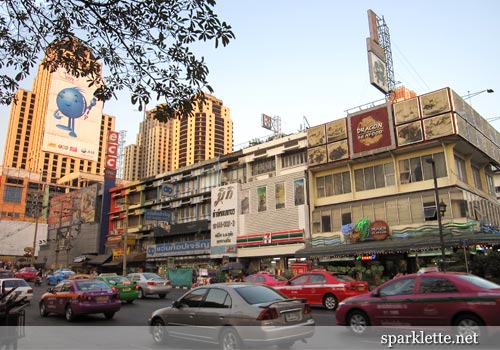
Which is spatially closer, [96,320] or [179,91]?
[179,91]

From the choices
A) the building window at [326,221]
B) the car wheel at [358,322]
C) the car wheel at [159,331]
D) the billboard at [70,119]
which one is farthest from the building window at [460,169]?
the billboard at [70,119]

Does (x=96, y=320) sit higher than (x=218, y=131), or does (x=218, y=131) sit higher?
(x=218, y=131)

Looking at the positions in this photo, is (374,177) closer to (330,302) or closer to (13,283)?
(330,302)

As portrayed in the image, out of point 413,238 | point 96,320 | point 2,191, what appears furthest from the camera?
point 2,191

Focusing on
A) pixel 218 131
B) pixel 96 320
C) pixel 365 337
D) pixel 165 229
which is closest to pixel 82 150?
pixel 218 131

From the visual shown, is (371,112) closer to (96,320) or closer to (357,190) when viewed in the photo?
(357,190)

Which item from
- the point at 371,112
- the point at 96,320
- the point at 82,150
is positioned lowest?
the point at 96,320

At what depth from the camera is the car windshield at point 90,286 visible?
13960 mm

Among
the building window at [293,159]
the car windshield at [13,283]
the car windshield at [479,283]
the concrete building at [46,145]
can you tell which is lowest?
the car windshield at [13,283]

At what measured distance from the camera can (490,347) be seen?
7.72 m

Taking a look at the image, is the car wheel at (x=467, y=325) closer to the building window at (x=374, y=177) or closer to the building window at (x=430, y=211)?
the building window at (x=430, y=211)

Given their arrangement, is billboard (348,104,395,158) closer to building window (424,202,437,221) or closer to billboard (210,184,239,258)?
building window (424,202,437,221)

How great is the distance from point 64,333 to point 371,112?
27526mm

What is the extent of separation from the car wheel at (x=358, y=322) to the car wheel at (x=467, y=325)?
204 cm
